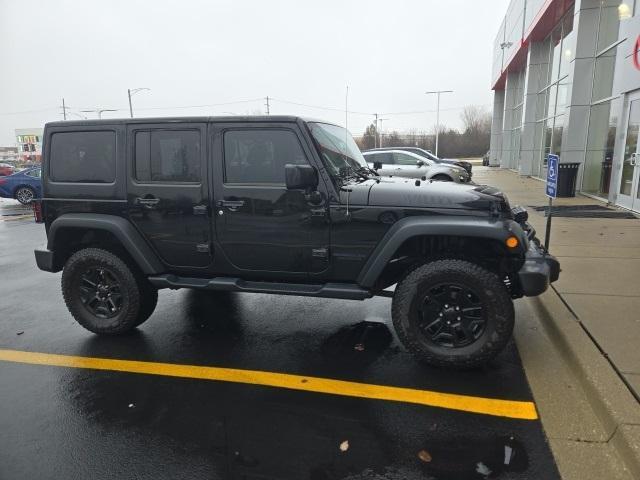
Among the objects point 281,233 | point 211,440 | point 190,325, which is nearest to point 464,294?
point 281,233

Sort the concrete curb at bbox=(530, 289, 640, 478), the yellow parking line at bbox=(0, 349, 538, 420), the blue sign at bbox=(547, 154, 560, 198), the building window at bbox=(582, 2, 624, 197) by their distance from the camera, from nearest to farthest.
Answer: the concrete curb at bbox=(530, 289, 640, 478) → the yellow parking line at bbox=(0, 349, 538, 420) → the blue sign at bbox=(547, 154, 560, 198) → the building window at bbox=(582, 2, 624, 197)

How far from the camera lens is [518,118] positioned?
28.4 m

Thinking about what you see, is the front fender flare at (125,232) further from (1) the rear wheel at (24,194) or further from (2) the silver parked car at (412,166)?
(1) the rear wheel at (24,194)

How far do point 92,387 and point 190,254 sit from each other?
1279 millimetres

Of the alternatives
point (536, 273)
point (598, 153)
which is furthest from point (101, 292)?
point (598, 153)

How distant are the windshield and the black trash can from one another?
9.85 metres

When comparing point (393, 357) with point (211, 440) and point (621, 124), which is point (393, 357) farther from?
point (621, 124)

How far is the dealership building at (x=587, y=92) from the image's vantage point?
32.4 feet

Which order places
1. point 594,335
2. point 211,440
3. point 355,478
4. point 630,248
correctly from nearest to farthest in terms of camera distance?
point 355,478
point 211,440
point 594,335
point 630,248

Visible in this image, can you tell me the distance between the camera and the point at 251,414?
118 inches

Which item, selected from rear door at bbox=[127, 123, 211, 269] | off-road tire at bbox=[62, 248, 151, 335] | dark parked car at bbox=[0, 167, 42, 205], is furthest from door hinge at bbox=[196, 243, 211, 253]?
dark parked car at bbox=[0, 167, 42, 205]

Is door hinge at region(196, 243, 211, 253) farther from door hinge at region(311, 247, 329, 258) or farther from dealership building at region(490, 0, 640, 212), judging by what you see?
dealership building at region(490, 0, 640, 212)

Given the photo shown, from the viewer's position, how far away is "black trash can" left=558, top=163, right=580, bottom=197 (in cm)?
1230

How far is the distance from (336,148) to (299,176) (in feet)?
2.89
